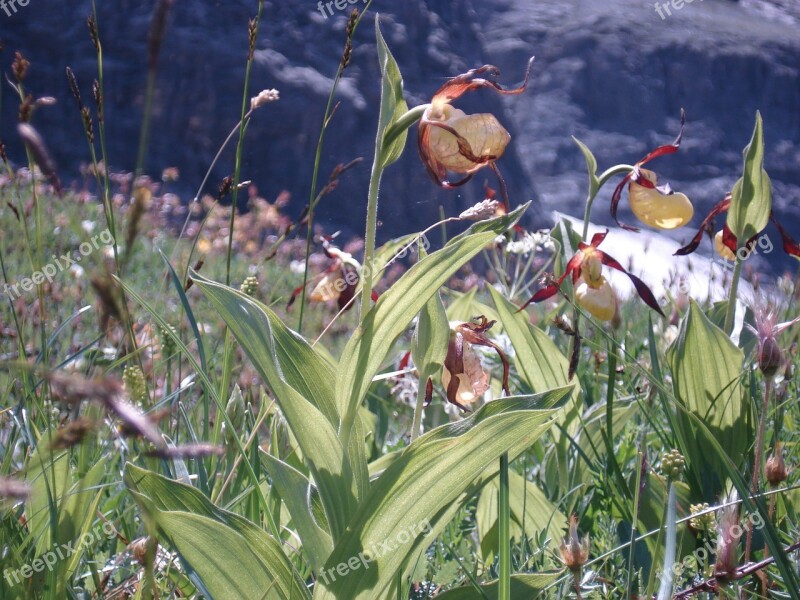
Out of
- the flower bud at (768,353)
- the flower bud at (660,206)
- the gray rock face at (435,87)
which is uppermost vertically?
the flower bud at (768,353)

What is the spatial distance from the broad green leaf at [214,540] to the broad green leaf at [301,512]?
0.03 metres

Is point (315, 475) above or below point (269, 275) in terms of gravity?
above

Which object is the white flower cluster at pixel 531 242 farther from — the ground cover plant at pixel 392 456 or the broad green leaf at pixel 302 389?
the broad green leaf at pixel 302 389

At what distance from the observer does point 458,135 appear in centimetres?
62

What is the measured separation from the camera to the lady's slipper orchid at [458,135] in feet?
2.06

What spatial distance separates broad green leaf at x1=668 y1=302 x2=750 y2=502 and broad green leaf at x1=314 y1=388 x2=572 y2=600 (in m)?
0.46

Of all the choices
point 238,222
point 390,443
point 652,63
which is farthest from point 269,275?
point 652,63

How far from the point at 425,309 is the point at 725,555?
0.35m

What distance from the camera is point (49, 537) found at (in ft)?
2.15

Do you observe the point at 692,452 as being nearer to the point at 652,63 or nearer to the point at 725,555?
the point at 725,555

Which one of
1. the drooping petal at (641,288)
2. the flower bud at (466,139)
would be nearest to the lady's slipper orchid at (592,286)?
the drooping petal at (641,288)

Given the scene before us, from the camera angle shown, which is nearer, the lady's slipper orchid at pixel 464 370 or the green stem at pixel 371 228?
the green stem at pixel 371 228

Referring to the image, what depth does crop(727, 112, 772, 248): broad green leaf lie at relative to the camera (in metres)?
1.00

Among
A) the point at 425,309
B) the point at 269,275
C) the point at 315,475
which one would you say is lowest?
the point at 269,275
